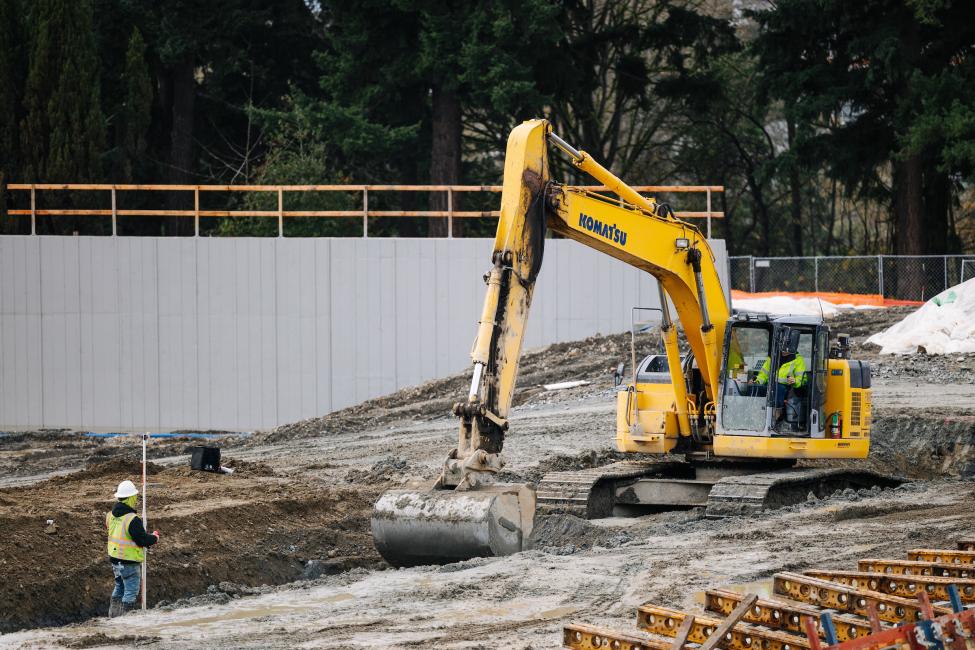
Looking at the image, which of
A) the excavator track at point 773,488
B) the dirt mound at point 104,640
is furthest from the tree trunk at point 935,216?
the dirt mound at point 104,640

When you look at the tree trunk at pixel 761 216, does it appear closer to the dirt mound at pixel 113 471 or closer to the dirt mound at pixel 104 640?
the dirt mound at pixel 113 471

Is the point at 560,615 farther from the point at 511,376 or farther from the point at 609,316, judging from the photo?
the point at 609,316

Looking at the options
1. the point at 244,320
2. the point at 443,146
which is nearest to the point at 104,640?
the point at 244,320

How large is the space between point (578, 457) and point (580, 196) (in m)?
7.32

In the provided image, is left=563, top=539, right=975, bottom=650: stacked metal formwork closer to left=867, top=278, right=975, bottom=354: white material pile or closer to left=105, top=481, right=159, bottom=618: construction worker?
left=105, top=481, right=159, bottom=618: construction worker

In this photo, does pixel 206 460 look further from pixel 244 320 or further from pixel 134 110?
pixel 134 110

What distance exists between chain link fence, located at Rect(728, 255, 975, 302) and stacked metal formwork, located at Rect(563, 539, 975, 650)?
21305mm

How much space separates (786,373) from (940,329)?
11.3 metres

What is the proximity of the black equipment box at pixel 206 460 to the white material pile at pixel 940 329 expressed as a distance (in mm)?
12910

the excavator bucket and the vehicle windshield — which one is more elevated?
the vehicle windshield

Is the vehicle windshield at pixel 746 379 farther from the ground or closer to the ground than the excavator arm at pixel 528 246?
closer to the ground

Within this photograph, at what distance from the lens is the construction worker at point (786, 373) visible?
1488 centimetres

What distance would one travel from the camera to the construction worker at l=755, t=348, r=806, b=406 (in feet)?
48.8

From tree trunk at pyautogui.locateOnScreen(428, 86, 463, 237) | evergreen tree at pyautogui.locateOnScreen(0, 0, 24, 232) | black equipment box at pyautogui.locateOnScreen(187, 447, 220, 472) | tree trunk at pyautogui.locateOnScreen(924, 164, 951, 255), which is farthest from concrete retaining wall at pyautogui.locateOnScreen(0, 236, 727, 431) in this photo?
tree trunk at pyautogui.locateOnScreen(924, 164, 951, 255)
